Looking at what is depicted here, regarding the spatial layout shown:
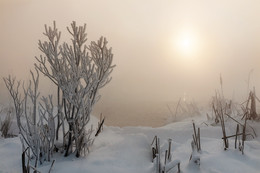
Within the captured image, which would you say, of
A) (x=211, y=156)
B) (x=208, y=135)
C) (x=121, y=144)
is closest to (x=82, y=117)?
(x=121, y=144)

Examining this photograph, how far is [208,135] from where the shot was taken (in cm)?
363

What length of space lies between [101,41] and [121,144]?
1.17 meters

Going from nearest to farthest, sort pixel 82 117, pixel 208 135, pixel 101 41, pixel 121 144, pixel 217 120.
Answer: pixel 82 117 → pixel 101 41 → pixel 121 144 → pixel 208 135 → pixel 217 120

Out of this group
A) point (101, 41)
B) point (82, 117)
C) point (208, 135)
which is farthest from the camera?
point (208, 135)

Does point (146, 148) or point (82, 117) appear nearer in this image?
point (82, 117)

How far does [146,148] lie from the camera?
289cm

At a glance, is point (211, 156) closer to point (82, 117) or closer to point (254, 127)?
point (82, 117)

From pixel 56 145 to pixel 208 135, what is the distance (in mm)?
2141

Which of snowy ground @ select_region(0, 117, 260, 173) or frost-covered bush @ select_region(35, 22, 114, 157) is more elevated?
frost-covered bush @ select_region(35, 22, 114, 157)

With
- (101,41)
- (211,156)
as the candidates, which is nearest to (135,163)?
(211,156)

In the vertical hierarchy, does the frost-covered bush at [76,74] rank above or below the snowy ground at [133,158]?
above

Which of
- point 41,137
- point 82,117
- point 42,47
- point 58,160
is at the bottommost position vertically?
point 58,160

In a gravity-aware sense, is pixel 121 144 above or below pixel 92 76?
below

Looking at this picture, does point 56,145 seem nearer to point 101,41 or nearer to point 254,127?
point 101,41
